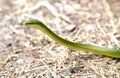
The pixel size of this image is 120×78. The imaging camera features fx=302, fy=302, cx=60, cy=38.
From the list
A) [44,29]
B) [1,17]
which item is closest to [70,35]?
[44,29]

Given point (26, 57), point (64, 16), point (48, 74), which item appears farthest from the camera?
point (64, 16)

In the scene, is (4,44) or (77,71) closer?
(77,71)

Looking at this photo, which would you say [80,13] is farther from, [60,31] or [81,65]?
[81,65]

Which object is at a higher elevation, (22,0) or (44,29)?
(22,0)

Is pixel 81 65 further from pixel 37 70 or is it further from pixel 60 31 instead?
pixel 60 31

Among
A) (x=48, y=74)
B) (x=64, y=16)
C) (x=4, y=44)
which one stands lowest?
(x=48, y=74)

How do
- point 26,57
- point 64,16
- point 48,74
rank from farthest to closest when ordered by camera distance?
1. point 64,16
2. point 26,57
3. point 48,74
